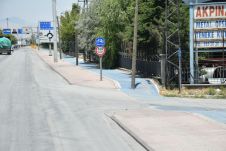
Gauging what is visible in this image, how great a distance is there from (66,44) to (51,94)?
65537mm

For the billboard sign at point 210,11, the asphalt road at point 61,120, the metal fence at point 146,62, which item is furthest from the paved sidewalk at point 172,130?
the metal fence at point 146,62

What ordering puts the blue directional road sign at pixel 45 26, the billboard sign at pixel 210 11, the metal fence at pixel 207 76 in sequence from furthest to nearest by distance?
the blue directional road sign at pixel 45 26 → the metal fence at pixel 207 76 → the billboard sign at pixel 210 11

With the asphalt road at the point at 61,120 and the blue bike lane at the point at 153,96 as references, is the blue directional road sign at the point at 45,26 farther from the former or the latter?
the asphalt road at the point at 61,120

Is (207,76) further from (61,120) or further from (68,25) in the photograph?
(68,25)

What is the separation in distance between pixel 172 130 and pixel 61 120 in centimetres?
392

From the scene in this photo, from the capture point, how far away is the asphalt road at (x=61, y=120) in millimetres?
11562

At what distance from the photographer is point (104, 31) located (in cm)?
4256

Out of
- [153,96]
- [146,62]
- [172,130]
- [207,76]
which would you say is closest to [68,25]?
[146,62]

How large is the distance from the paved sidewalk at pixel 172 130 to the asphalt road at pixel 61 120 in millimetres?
378

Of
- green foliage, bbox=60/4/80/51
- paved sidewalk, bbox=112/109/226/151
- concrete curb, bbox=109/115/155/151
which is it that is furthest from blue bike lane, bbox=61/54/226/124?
green foliage, bbox=60/4/80/51

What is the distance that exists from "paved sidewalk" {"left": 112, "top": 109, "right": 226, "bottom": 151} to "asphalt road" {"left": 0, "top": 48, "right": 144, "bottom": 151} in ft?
1.24

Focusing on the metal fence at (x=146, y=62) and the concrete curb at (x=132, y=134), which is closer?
the concrete curb at (x=132, y=134)

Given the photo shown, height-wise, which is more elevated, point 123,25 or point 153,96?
point 123,25

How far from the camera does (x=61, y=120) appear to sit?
51.0 feet
